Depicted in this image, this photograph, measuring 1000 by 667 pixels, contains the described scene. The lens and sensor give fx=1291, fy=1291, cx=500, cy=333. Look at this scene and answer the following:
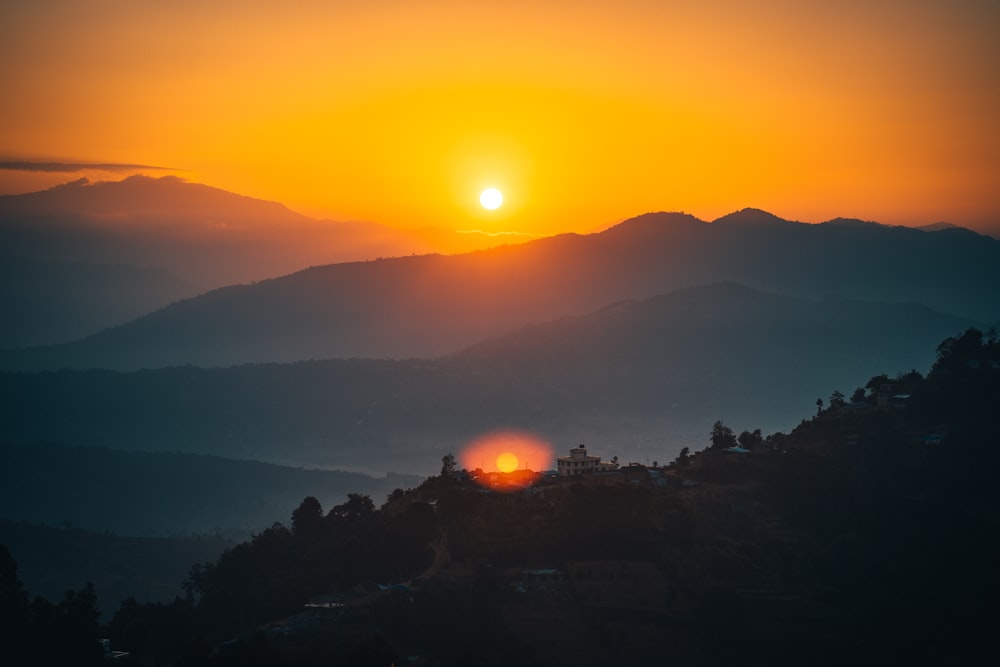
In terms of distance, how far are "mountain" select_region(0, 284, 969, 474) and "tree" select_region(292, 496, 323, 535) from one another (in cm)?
7751

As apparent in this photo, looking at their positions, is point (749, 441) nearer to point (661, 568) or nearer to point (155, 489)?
point (661, 568)

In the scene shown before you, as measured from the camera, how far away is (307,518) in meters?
55.2

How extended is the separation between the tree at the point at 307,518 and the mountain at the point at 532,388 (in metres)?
77.5

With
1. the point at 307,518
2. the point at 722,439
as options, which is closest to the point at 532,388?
the point at 722,439

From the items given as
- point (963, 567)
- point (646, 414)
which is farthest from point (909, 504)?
point (646, 414)

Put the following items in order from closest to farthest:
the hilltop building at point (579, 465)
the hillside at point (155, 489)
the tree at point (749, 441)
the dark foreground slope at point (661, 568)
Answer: the dark foreground slope at point (661, 568) < the hilltop building at point (579, 465) < the tree at point (749, 441) < the hillside at point (155, 489)

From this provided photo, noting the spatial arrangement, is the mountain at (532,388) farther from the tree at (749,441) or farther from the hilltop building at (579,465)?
the hilltop building at (579,465)

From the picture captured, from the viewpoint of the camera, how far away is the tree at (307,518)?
54500mm

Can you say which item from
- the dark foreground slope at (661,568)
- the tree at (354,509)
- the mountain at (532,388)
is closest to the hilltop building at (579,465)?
the dark foreground slope at (661,568)

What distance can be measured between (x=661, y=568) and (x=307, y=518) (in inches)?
668

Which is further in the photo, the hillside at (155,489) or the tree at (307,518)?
the hillside at (155,489)

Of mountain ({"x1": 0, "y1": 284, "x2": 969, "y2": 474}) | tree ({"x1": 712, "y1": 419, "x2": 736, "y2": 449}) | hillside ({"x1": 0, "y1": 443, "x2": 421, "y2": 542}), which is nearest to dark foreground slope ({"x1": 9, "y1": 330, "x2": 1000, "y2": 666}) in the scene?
tree ({"x1": 712, "y1": 419, "x2": 736, "y2": 449})

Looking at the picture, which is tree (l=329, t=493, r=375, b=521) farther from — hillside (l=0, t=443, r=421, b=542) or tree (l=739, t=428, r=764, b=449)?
hillside (l=0, t=443, r=421, b=542)

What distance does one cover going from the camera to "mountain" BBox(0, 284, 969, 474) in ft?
490
